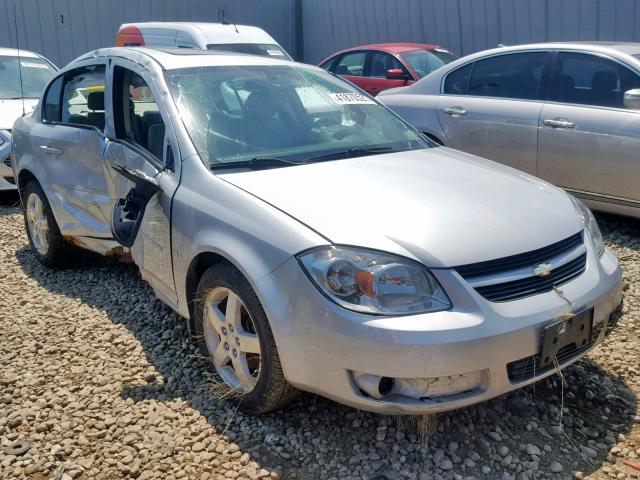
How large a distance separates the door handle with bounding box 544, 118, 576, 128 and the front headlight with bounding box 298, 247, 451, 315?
137 inches

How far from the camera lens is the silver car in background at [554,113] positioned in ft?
17.2

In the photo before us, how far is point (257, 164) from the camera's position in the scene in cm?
326

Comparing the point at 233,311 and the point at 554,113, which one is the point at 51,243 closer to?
the point at 233,311

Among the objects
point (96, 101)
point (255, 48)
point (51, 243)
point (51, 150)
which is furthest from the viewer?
point (255, 48)

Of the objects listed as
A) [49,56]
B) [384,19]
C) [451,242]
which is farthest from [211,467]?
[49,56]

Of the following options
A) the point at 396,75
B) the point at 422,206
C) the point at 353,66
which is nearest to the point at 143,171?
the point at 422,206

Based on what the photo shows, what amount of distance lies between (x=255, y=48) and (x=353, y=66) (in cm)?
173

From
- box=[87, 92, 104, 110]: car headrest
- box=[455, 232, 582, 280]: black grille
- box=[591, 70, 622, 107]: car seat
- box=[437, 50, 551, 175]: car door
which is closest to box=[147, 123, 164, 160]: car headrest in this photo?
box=[87, 92, 104, 110]: car headrest

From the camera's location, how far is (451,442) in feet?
9.23

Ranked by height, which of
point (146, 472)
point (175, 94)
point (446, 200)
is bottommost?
point (146, 472)

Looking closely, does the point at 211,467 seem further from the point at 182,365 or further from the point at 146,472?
the point at 182,365

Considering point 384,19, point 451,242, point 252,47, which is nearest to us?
point 451,242

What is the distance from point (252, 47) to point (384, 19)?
5.07 m

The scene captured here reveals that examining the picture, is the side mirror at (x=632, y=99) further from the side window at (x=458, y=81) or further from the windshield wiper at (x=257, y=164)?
the windshield wiper at (x=257, y=164)
